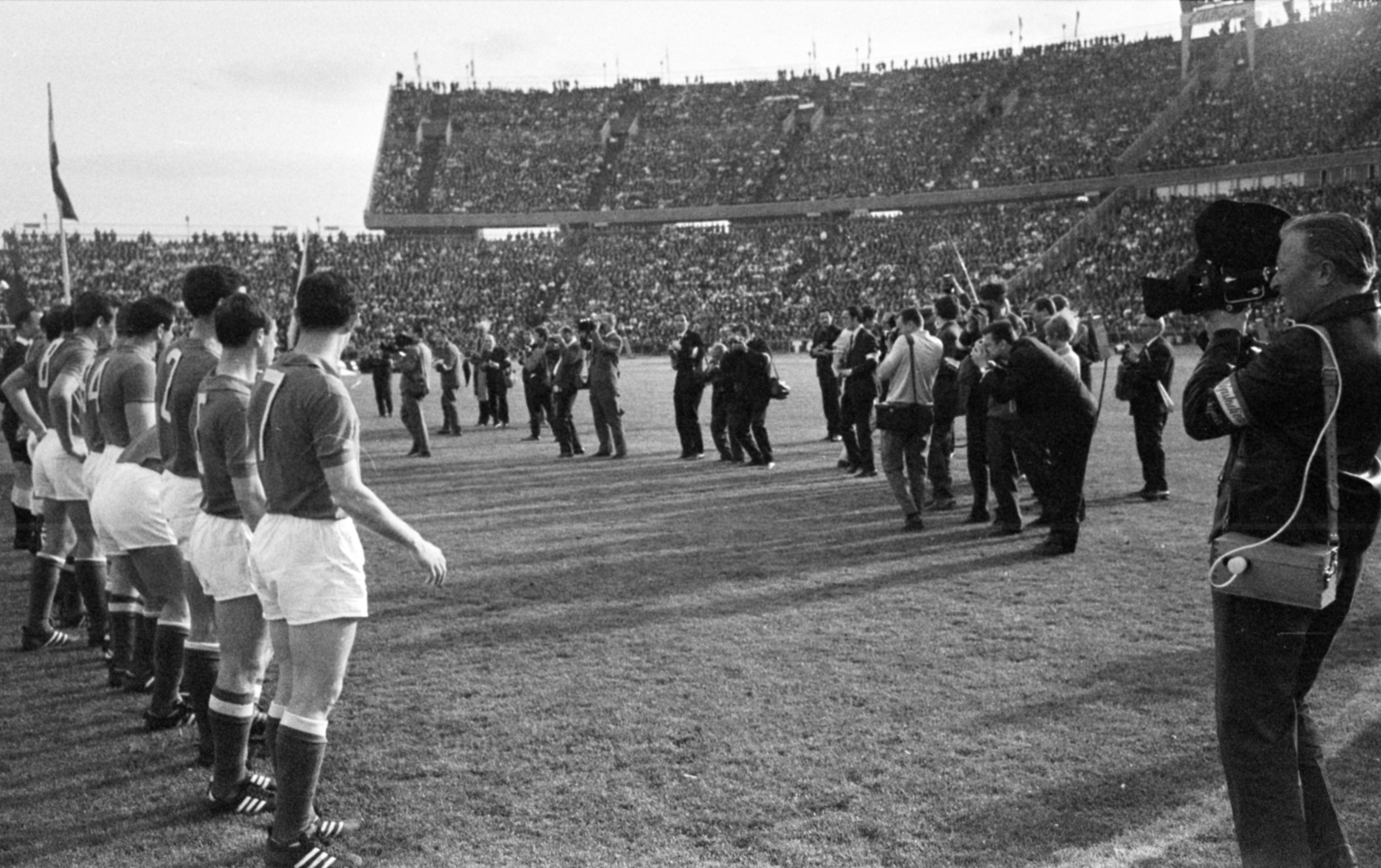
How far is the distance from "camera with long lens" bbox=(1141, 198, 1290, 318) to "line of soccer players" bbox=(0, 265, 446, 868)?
2690 mm

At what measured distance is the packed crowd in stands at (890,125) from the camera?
155ft

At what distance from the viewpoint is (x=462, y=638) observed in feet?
24.1

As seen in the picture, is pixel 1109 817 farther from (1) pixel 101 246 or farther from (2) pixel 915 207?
(1) pixel 101 246

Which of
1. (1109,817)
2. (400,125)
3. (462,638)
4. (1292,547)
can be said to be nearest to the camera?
(1292,547)

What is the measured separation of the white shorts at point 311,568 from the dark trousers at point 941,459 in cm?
827

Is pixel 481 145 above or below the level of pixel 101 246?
above

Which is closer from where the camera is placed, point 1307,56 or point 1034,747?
point 1034,747

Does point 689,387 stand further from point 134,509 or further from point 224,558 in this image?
point 224,558

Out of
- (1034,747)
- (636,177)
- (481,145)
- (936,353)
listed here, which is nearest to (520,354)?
(636,177)

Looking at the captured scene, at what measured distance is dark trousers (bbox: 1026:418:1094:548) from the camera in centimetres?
929

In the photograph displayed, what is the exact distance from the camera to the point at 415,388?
17047mm

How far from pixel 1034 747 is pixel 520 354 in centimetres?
3818

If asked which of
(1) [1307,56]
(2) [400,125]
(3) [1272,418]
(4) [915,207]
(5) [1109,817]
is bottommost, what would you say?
(5) [1109,817]

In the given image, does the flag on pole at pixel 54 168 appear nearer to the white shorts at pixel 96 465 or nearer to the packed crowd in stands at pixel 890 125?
the white shorts at pixel 96 465
